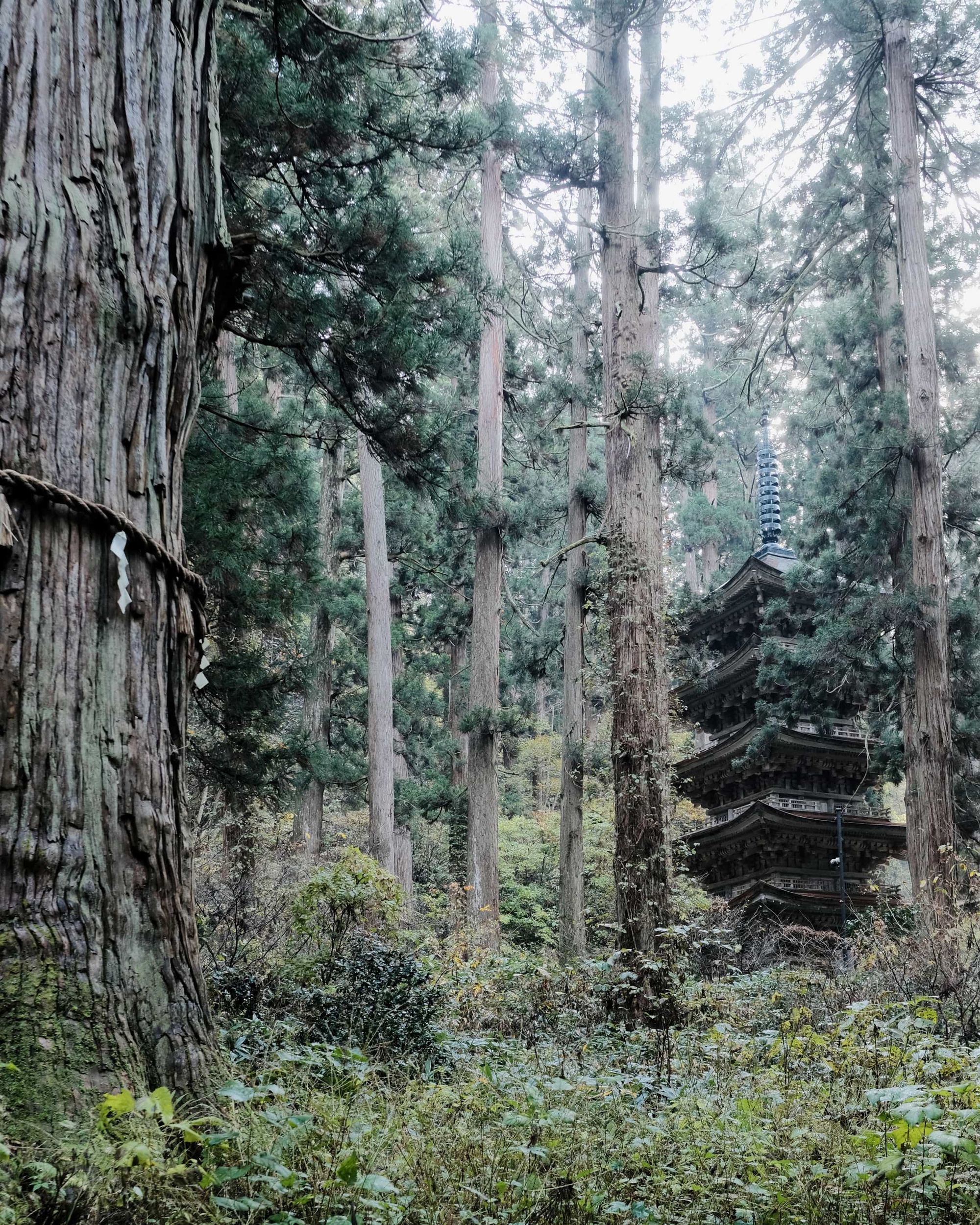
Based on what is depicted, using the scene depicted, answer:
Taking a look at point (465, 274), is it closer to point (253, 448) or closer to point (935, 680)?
point (253, 448)

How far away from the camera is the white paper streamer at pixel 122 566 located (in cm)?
230

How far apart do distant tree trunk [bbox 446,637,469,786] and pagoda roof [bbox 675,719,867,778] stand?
167 inches

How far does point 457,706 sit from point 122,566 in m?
18.8

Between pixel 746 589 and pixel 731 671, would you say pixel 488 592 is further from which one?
pixel 731 671

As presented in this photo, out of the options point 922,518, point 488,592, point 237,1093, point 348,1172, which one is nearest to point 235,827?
point 488,592

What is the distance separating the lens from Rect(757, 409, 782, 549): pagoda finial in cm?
2217

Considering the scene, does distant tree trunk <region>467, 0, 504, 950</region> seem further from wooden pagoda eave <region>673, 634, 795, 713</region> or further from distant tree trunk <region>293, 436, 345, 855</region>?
wooden pagoda eave <region>673, 634, 795, 713</region>

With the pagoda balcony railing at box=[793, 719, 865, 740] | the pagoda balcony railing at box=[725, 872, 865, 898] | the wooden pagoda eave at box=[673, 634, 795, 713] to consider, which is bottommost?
the pagoda balcony railing at box=[725, 872, 865, 898]

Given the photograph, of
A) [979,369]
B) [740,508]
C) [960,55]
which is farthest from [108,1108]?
[740,508]

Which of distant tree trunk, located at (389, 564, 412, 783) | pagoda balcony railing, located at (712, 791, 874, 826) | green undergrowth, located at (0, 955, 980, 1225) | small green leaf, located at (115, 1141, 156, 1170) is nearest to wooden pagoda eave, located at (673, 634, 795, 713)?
pagoda balcony railing, located at (712, 791, 874, 826)

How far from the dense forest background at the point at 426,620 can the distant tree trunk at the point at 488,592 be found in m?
0.07

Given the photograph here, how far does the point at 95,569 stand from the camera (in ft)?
7.51

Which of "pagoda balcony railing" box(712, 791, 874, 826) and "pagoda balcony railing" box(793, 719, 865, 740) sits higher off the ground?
"pagoda balcony railing" box(793, 719, 865, 740)

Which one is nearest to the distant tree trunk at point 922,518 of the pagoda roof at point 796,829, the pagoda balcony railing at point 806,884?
the pagoda roof at point 796,829
